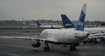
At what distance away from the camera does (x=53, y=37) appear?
3334 centimetres

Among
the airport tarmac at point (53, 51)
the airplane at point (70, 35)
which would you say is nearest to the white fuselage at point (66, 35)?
the airplane at point (70, 35)

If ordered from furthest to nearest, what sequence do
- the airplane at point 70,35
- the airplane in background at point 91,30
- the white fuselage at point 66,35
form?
the airplane in background at point 91,30, the airplane at point 70,35, the white fuselage at point 66,35

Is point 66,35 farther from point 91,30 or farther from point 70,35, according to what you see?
point 91,30

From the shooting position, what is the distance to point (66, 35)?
29.5 metres

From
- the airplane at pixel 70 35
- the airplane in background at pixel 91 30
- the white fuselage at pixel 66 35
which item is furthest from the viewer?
the airplane in background at pixel 91 30

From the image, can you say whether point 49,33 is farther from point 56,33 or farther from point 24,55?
point 24,55

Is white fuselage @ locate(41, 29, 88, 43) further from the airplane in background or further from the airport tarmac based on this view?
the airplane in background

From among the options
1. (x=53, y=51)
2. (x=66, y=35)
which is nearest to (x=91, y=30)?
(x=53, y=51)

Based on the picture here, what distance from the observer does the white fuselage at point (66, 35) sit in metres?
27.1

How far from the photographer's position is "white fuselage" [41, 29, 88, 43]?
2711cm

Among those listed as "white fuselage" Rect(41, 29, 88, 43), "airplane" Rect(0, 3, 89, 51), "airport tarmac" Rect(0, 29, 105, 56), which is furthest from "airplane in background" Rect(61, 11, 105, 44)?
"airplane" Rect(0, 3, 89, 51)

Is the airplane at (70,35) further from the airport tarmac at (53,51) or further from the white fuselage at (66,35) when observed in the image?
the airport tarmac at (53,51)

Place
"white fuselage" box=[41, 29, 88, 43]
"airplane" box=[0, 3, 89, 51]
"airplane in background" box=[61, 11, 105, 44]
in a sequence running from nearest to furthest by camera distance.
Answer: "white fuselage" box=[41, 29, 88, 43], "airplane" box=[0, 3, 89, 51], "airplane in background" box=[61, 11, 105, 44]

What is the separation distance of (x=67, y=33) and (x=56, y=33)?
3.85 m
